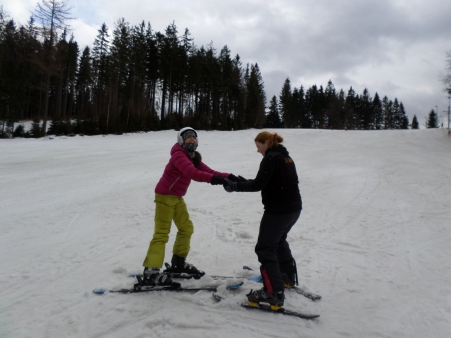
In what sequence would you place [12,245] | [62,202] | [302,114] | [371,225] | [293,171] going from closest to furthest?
[293,171]
[12,245]
[371,225]
[62,202]
[302,114]

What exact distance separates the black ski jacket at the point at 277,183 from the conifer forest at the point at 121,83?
2657 centimetres

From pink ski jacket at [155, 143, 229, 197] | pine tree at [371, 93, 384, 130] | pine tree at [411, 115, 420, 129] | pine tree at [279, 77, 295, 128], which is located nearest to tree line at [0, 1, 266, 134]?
pine tree at [279, 77, 295, 128]

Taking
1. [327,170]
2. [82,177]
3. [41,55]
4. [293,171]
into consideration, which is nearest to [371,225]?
[293,171]

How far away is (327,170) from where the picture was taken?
12.3 meters

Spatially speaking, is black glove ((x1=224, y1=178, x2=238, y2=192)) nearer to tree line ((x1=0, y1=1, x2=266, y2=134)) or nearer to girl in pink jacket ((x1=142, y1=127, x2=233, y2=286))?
girl in pink jacket ((x1=142, y1=127, x2=233, y2=286))

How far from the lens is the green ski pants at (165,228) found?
3.47 meters

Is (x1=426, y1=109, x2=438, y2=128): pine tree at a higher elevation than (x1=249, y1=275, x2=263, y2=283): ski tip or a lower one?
higher

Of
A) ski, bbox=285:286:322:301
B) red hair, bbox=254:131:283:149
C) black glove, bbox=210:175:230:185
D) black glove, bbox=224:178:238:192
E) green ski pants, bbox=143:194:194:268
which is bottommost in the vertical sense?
ski, bbox=285:286:322:301

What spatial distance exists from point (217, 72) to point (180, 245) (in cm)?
4395

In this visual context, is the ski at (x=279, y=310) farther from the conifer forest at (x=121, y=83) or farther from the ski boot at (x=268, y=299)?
the conifer forest at (x=121, y=83)

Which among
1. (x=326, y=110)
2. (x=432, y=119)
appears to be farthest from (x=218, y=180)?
(x=432, y=119)

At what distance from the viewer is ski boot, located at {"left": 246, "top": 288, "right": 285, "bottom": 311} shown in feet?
9.93

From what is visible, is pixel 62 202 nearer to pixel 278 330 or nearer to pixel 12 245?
pixel 12 245

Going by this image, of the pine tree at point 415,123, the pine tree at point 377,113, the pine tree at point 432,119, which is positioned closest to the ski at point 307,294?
the pine tree at point 377,113
